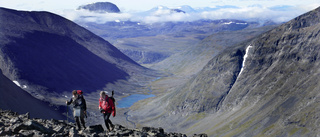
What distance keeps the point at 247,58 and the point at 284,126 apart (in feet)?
189

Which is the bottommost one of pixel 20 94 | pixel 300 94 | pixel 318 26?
pixel 300 94

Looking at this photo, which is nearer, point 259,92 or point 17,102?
point 17,102

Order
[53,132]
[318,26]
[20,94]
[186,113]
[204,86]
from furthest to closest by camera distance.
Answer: [204,86] → [186,113] → [318,26] → [20,94] → [53,132]

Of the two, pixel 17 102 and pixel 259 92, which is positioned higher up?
pixel 17 102

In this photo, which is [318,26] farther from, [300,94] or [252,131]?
[252,131]

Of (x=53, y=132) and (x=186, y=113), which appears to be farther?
(x=186, y=113)

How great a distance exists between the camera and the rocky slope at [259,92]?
106 metres

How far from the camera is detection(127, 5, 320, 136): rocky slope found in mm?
106125

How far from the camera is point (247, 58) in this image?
156500 millimetres

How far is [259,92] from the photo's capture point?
12875cm

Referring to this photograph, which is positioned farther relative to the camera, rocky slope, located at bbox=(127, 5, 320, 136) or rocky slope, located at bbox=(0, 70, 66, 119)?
rocky slope, located at bbox=(127, 5, 320, 136)

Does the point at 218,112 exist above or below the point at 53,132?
below

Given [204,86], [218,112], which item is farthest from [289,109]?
[204,86]

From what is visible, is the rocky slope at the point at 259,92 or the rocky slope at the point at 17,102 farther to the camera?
the rocky slope at the point at 259,92
